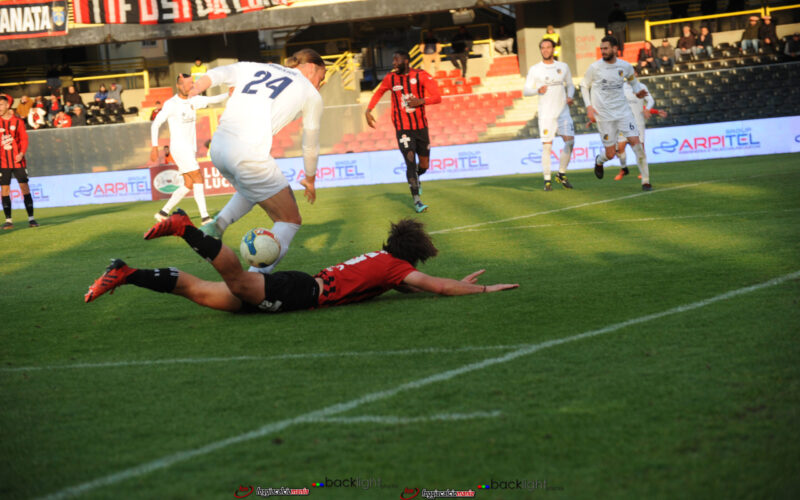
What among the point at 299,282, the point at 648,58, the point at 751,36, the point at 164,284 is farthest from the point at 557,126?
the point at 751,36

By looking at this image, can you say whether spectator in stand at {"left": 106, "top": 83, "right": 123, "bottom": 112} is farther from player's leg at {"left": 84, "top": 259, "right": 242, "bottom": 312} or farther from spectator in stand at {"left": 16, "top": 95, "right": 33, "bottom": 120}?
player's leg at {"left": 84, "top": 259, "right": 242, "bottom": 312}

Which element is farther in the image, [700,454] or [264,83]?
[264,83]

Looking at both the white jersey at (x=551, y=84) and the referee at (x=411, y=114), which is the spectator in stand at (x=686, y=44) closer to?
the white jersey at (x=551, y=84)

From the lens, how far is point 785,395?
12.7ft

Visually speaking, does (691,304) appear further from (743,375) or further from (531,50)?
(531,50)

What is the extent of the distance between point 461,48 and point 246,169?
2783 centimetres

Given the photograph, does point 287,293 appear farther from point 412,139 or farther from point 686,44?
point 686,44

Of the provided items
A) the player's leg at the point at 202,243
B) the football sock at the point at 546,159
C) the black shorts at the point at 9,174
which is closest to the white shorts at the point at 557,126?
the football sock at the point at 546,159

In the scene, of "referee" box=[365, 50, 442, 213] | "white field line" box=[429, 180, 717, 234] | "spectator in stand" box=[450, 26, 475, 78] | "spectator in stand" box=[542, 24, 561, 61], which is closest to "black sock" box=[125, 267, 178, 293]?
"white field line" box=[429, 180, 717, 234]

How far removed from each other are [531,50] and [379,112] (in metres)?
8.72

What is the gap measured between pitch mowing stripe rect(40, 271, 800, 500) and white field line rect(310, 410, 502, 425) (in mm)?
90

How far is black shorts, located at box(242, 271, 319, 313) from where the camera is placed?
6281 mm

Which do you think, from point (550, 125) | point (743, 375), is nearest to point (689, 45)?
point (550, 125)

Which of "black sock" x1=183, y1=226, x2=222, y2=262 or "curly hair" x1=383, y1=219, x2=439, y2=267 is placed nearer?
"black sock" x1=183, y1=226, x2=222, y2=262
